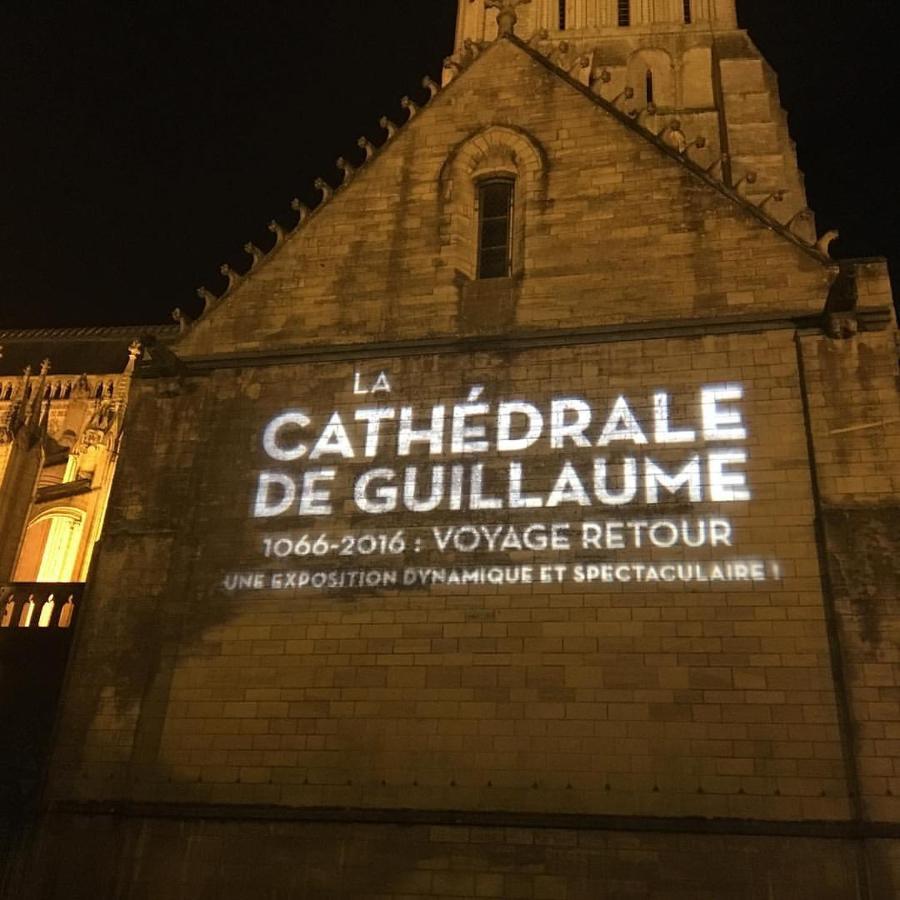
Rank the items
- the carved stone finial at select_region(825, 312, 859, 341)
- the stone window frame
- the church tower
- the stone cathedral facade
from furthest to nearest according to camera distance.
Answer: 1. the church tower
2. the stone window frame
3. the carved stone finial at select_region(825, 312, 859, 341)
4. the stone cathedral facade

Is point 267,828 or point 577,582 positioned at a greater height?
point 577,582

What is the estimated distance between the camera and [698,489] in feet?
39.3


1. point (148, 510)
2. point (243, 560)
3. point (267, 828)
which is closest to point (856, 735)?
point (267, 828)

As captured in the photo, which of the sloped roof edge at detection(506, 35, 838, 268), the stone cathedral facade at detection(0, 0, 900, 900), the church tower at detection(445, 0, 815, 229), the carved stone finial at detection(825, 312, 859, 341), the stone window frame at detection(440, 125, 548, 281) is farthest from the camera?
the church tower at detection(445, 0, 815, 229)

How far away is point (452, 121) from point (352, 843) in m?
10.6

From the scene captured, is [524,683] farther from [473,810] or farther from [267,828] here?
[267,828]

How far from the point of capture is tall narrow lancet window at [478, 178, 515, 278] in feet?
47.9

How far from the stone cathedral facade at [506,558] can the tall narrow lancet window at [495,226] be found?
6cm

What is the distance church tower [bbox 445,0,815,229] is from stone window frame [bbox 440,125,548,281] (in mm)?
8663

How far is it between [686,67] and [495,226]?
14.6 m

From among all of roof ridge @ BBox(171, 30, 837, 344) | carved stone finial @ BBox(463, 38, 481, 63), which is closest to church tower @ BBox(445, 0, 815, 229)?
carved stone finial @ BBox(463, 38, 481, 63)

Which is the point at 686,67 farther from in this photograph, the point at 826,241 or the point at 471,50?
the point at 826,241

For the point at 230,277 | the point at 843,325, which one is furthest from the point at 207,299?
the point at 843,325

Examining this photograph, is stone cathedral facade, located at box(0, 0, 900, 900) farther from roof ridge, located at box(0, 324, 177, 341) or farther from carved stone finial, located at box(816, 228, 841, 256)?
roof ridge, located at box(0, 324, 177, 341)
